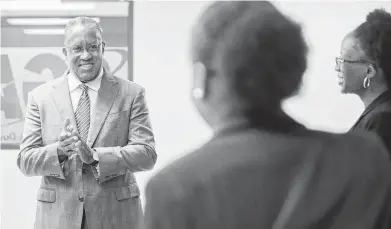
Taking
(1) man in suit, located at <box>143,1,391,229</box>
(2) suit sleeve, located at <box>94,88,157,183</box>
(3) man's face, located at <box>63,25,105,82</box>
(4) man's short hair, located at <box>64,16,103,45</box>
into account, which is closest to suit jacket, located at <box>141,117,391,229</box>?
(1) man in suit, located at <box>143,1,391,229</box>

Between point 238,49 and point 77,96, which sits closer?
point 238,49

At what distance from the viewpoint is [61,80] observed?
2420mm

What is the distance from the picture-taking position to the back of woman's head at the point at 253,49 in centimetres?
225

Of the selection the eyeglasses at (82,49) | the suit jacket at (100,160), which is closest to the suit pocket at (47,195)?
the suit jacket at (100,160)

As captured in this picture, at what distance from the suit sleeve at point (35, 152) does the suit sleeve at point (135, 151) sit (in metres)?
0.21

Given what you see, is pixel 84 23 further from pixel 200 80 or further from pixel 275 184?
pixel 275 184

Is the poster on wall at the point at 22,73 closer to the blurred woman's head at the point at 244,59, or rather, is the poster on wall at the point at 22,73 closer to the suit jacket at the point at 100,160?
the suit jacket at the point at 100,160

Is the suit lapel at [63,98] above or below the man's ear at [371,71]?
below

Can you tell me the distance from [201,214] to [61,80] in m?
0.96

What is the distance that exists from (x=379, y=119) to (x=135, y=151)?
122cm

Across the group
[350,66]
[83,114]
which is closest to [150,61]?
[83,114]

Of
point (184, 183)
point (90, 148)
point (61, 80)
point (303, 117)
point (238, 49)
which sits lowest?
point (184, 183)

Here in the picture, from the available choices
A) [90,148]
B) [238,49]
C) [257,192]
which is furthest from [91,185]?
[238,49]

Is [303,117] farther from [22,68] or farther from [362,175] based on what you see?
[22,68]
